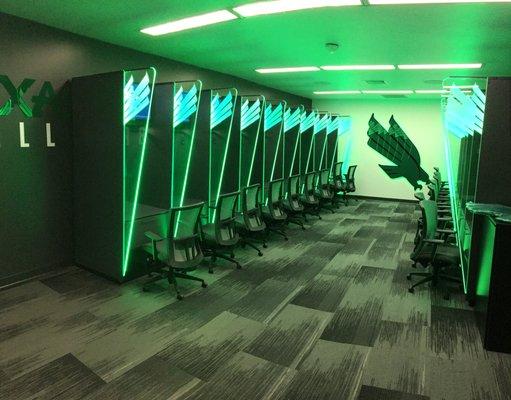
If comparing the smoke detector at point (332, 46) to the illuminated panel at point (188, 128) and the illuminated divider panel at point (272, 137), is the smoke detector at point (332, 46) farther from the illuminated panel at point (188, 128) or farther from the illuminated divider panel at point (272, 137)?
the illuminated divider panel at point (272, 137)

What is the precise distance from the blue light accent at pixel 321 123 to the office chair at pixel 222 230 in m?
5.14

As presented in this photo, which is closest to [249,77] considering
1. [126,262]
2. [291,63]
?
[291,63]

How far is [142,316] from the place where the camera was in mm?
3576

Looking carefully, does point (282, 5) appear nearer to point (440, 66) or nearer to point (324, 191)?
point (440, 66)

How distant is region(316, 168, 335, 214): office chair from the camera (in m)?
8.67

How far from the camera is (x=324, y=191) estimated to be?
8.82 meters

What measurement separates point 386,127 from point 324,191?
373cm

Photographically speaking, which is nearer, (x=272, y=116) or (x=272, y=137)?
(x=272, y=116)

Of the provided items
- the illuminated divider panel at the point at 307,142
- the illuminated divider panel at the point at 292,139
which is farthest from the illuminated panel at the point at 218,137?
the illuminated divider panel at the point at 307,142

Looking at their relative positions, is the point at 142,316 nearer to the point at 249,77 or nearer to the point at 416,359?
the point at 416,359

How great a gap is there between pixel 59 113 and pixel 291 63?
3.34 m

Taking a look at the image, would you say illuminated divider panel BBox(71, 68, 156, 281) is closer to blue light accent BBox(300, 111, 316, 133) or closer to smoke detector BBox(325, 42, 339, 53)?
smoke detector BBox(325, 42, 339, 53)

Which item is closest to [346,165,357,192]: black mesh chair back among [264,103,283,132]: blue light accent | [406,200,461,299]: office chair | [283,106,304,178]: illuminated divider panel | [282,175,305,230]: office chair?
[283,106,304,178]: illuminated divider panel

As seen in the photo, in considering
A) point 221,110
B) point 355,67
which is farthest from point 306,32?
point 355,67
